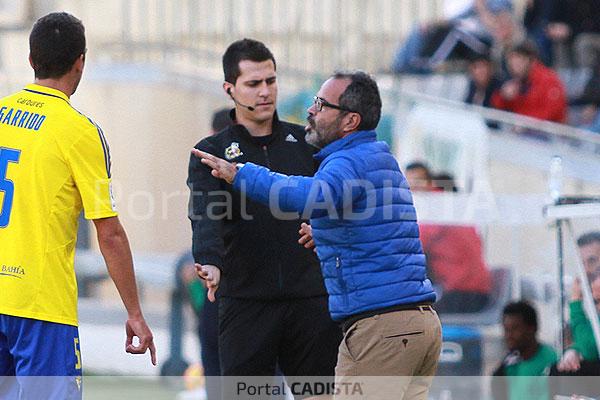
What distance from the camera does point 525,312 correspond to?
905 centimetres

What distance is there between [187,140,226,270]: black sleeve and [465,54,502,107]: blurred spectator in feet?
25.9

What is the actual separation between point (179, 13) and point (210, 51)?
576mm

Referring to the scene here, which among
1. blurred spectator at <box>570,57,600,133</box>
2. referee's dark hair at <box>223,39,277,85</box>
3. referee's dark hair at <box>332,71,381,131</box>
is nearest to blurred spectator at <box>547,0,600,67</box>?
blurred spectator at <box>570,57,600,133</box>

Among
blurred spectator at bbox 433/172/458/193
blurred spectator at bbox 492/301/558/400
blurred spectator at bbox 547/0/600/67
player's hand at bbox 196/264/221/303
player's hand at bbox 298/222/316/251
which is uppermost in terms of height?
blurred spectator at bbox 547/0/600/67

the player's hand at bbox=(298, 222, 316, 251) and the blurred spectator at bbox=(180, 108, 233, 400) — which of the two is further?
the blurred spectator at bbox=(180, 108, 233, 400)

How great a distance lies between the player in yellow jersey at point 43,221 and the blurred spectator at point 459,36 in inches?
366

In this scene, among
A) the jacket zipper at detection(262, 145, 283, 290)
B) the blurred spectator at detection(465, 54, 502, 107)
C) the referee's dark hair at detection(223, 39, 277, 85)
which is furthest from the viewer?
the blurred spectator at detection(465, 54, 502, 107)

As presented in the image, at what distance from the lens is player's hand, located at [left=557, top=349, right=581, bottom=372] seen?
7938mm

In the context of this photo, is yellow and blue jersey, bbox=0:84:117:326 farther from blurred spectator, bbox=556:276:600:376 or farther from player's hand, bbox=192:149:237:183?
blurred spectator, bbox=556:276:600:376

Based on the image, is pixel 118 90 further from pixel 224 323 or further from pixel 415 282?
pixel 415 282

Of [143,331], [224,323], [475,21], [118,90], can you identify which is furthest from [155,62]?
[143,331]

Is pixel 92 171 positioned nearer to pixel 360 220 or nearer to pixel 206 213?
pixel 206 213

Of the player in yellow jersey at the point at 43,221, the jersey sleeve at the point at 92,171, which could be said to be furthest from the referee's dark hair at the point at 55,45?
the jersey sleeve at the point at 92,171

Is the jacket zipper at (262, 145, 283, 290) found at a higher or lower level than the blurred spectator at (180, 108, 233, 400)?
higher
